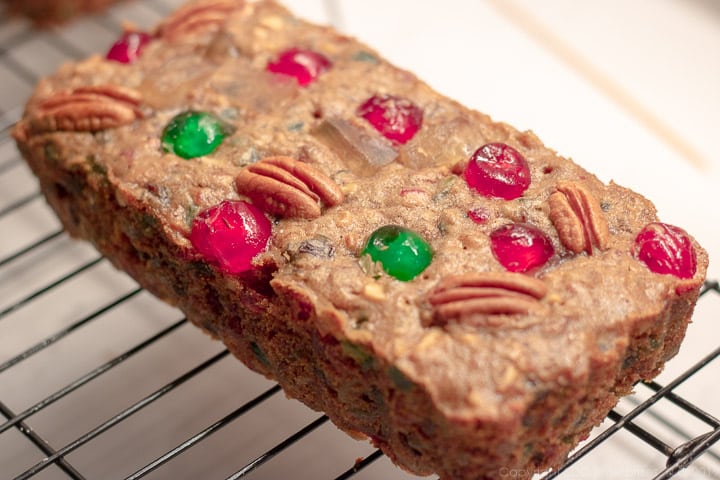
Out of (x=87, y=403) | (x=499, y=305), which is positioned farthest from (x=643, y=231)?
(x=87, y=403)

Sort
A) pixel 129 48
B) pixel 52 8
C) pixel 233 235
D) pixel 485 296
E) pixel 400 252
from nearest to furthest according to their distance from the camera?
1. pixel 485 296
2. pixel 400 252
3. pixel 233 235
4. pixel 129 48
5. pixel 52 8

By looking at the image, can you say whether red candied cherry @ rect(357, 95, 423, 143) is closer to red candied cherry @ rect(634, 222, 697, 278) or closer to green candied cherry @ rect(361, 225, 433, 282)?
green candied cherry @ rect(361, 225, 433, 282)

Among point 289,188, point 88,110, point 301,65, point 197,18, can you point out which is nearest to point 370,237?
point 289,188

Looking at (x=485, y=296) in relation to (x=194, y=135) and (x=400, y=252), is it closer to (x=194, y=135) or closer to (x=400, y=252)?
(x=400, y=252)

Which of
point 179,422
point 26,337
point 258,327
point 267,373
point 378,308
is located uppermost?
point 378,308

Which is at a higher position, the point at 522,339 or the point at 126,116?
the point at 522,339

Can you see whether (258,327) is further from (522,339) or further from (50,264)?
(50,264)

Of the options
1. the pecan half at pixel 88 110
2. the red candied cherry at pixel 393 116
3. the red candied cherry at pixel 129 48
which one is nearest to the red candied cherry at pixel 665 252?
the red candied cherry at pixel 393 116
